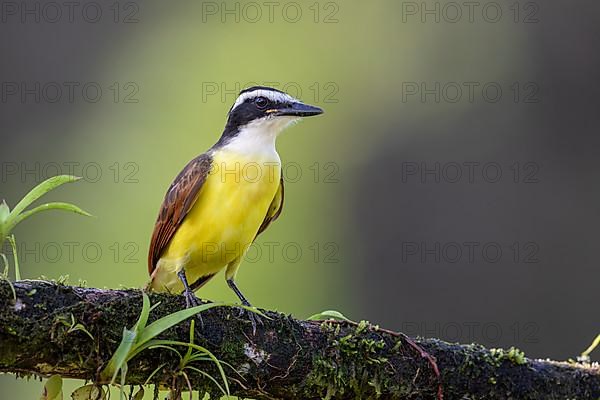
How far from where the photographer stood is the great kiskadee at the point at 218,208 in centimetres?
495

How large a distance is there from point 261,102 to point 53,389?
2452 millimetres

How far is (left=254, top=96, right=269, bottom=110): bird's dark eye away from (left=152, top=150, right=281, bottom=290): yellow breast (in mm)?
443

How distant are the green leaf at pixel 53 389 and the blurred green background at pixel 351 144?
516 centimetres

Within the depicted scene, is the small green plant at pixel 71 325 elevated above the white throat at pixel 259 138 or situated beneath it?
situated beneath

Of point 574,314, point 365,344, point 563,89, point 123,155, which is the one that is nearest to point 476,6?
point 563,89

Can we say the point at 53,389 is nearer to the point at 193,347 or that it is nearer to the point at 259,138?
the point at 193,347

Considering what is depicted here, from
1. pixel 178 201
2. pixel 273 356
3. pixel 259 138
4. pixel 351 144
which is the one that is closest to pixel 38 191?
pixel 273 356

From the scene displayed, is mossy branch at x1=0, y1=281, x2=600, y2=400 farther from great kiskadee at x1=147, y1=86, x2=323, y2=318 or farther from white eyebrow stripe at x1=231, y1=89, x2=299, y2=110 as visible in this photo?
white eyebrow stripe at x1=231, y1=89, x2=299, y2=110

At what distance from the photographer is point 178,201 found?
197 inches

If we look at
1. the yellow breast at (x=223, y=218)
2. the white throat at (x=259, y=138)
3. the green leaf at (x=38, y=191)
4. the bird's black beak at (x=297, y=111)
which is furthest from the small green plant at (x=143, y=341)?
the bird's black beak at (x=297, y=111)

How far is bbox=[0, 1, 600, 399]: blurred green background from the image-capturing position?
8.59 meters

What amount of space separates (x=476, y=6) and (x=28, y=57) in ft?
18.1

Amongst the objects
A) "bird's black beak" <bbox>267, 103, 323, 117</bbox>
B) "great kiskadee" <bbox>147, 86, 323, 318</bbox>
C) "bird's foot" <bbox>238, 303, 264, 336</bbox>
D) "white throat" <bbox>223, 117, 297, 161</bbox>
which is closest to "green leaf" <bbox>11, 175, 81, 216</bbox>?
"bird's foot" <bbox>238, 303, 264, 336</bbox>

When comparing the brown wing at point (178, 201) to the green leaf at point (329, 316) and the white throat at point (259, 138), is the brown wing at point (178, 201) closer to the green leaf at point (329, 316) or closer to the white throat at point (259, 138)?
the white throat at point (259, 138)
